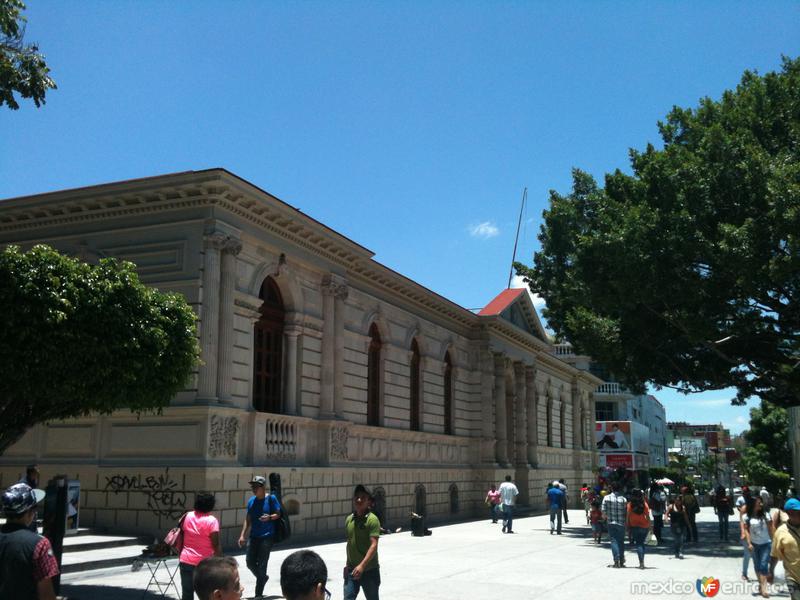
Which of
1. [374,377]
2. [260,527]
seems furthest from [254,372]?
[260,527]

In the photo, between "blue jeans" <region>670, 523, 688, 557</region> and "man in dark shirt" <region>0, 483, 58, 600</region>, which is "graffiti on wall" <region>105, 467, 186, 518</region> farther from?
"man in dark shirt" <region>0, 483, 58, 600</region>

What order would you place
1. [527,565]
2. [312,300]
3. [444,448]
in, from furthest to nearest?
1. [444,448]
2. [312,300]
3. [527,565]

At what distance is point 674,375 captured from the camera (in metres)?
25.9

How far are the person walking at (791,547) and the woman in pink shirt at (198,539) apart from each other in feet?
19.4

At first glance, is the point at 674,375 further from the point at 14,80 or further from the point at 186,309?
the point at 14,80

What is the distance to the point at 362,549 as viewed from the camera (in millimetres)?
8383

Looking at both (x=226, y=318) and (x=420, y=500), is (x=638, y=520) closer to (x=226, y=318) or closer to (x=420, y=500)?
(x=226, y=318)

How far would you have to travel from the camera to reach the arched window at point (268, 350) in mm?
20734

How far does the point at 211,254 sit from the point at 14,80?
7001 millimetres

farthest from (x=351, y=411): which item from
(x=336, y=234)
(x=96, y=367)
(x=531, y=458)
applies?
(x=531, y=458)

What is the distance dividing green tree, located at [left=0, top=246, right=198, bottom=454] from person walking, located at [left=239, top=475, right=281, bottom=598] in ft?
8.95

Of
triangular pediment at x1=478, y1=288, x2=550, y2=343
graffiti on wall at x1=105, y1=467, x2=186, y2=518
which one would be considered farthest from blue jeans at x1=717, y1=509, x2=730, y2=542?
graffiti on wall at x1=105, y1=467, x2=186, y2=518

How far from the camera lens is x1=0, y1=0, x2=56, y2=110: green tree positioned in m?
12.2

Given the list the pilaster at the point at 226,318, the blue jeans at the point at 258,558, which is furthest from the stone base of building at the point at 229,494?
the blue jeans at the point at 258,558
